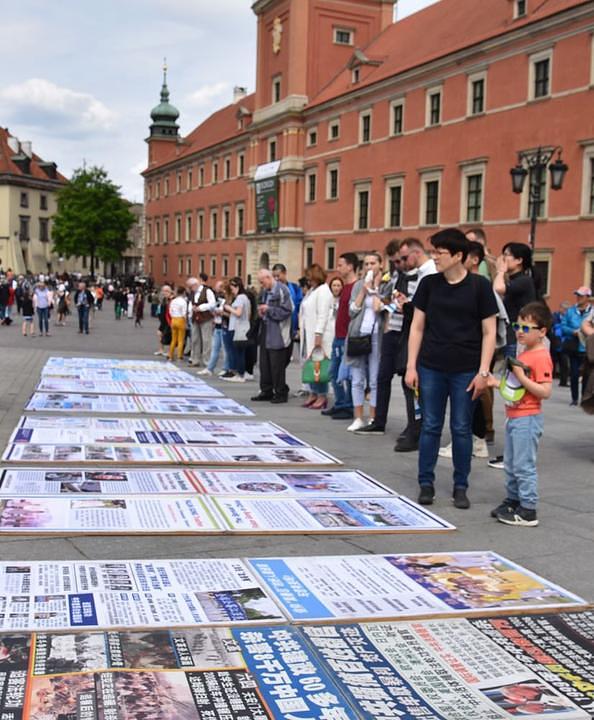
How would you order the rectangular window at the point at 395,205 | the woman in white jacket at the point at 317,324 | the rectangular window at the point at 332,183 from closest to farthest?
the woman in white jacket at the point at 317,324
the rectangular window at the point at 395,205
the rectangular window at the point at 332,183

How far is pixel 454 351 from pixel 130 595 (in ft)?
9.79

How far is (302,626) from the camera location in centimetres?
356

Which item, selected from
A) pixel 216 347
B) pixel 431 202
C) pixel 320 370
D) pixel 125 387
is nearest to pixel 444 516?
pixel 320 370

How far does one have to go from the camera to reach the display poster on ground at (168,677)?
2.79 metres

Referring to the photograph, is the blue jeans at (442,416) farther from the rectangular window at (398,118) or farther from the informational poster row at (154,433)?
the rectangular window at (398,118)

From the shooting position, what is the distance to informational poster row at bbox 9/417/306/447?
26.0ft

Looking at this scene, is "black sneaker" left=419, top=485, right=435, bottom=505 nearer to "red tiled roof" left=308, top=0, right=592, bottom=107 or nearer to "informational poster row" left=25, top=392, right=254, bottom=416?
"informational poster row" left=25, top=392, right=254, bottom=416

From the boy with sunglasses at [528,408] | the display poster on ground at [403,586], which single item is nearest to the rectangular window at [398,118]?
the boy with sunglasses at [528,408]

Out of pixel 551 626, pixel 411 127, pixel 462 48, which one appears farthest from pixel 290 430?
pixel 411 127

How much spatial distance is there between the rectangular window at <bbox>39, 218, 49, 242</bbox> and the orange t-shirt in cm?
8984

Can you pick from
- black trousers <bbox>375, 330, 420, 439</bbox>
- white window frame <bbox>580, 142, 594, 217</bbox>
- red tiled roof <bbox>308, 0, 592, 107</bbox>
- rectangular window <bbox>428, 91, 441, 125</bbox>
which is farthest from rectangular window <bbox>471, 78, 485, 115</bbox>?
black trousers <bbox>375, 330, 420, 439</bbox>

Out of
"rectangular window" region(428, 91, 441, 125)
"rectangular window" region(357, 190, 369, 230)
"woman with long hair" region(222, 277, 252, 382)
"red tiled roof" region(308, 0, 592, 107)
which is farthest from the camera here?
"rectangular window" region(357, 190, 369, 230)

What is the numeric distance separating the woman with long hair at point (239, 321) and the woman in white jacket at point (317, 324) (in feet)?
9.11

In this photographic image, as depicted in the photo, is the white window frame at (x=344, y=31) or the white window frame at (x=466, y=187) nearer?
the white window frame at (x=466, y=187)
